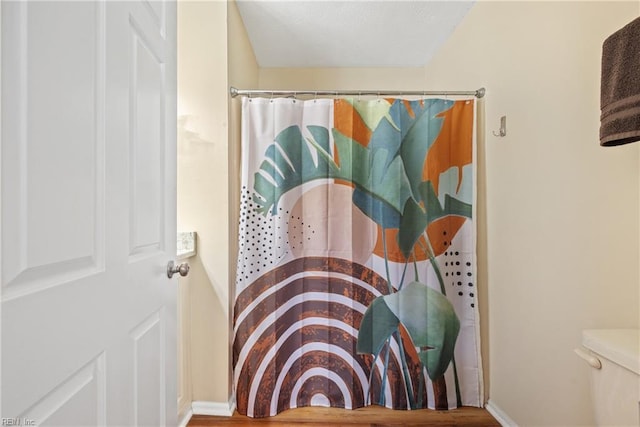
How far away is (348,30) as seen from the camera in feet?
7.30

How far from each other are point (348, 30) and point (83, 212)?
2.11 m

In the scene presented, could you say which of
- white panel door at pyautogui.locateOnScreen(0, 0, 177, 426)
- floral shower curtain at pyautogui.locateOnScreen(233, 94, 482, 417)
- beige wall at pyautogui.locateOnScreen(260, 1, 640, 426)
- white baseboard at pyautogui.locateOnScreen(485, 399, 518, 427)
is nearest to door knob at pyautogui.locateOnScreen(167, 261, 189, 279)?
white panel door at pyautogui.locateOnScreen(0, 0, 177, 426)

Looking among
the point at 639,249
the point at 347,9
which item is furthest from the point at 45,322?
the point at 347,9

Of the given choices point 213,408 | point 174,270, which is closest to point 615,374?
point 174,270

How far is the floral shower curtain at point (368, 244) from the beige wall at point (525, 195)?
0.39 feet

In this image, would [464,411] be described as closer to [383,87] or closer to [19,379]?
[19,379]

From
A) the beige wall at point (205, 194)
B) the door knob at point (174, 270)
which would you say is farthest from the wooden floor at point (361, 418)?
the door knob at point (174, 270)

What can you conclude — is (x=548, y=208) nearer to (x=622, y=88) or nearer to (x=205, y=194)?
(x=622, y=88)

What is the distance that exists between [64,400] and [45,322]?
164 mm

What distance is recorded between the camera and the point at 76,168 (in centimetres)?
60

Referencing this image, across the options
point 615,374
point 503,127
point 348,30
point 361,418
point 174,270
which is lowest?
point 361,418

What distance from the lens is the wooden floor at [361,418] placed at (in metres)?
1.67

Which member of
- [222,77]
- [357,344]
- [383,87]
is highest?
[383,87]

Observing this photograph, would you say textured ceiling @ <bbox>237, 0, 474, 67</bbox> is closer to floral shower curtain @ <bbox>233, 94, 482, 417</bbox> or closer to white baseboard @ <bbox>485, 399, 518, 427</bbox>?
floral shower curtain @ <bbox>233, 94, 482, 417</bbox>
